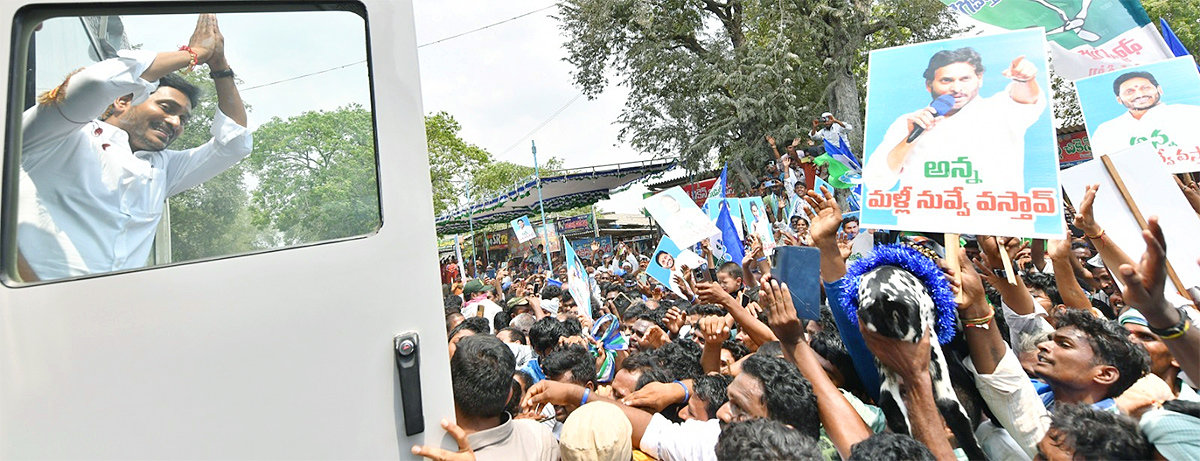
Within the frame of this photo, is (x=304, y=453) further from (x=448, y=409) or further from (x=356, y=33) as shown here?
(x=356, y=33)

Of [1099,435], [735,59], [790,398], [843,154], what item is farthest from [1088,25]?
[735,59]

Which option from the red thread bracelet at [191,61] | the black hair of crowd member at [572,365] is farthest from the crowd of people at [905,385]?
the red thread bracelet at [191,61]

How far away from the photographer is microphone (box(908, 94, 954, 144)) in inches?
111

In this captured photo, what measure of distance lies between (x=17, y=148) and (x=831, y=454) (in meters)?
2.60

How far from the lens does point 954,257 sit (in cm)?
238

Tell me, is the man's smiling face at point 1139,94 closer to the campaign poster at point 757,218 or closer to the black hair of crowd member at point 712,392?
the black hair of crowd member at point 712,392

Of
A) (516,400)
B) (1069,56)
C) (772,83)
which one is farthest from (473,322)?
(772,83)

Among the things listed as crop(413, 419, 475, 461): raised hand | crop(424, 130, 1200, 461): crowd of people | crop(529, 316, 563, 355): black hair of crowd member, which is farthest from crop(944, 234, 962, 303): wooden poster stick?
crop(529, 316, 563, 355): black hair of crowd member

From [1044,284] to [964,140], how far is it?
2645 millimetres

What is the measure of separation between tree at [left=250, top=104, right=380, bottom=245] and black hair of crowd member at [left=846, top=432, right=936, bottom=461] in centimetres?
151

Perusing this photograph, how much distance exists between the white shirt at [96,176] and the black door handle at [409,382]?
2.05ft

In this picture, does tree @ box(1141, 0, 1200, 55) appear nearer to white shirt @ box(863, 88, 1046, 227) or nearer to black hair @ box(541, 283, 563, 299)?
black hair @ box(541, 283, 563, 299)

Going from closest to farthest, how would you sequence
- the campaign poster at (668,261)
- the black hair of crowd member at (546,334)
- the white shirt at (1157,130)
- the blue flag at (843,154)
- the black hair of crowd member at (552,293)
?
the white shirt at (1157,130)
the black hair of crowd member at (546,334)
the blue flag at (843,154)
the campaign poster at (668,261)
the black hair of crowd member at (552,293)

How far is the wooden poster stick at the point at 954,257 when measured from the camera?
2.31 m
